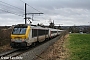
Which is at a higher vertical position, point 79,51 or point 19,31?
point 19,31

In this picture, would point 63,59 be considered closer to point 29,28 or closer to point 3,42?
point 29,28

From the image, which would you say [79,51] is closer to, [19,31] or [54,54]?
[54,54]

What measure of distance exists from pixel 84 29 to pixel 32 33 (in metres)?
148

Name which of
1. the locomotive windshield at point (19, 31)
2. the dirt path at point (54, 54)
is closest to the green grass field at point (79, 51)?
the dirt path at point (54, 54)

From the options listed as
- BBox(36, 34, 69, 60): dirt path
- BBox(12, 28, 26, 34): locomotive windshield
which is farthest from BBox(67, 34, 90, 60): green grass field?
BBox(12, 28, 26, 34): locomotive windshield

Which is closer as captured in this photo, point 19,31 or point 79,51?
point 79,51

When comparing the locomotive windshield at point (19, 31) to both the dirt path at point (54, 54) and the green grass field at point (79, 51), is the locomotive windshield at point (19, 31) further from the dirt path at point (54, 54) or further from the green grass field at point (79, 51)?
the green grass field at point (79, 51)

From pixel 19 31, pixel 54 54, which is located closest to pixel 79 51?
pixel 54 54

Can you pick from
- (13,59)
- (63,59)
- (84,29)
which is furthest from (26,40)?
(84,29)

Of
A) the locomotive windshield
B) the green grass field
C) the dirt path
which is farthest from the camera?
the locomotive windshield

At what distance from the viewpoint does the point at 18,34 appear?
890 inches

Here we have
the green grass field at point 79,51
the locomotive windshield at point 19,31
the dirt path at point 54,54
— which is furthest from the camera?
the locomotive windshield at point 19,31

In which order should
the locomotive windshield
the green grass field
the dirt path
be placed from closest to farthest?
the green grass field
the dirt path
the locomotive windshield

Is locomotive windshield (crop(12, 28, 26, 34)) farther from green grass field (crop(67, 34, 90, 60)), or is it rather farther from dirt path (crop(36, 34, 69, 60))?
green grass field (crop(67, 34, 90, 60))
